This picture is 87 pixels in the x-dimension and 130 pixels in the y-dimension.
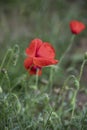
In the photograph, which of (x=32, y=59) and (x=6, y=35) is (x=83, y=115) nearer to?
(x=32, y=59)

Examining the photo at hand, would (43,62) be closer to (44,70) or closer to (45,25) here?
(44,70)

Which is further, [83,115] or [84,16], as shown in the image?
[84,16]

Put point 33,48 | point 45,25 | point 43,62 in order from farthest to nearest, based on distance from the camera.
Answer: point 45,25
point 33,48
point 43,62

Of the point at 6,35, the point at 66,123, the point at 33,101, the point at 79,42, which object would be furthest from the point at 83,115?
the point at 79,42

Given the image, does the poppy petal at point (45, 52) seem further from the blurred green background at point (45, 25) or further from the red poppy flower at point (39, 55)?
the blurred green background at point (45, 25)

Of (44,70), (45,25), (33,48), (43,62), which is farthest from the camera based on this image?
(45,25)

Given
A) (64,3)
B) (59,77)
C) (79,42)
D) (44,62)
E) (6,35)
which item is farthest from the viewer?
(64,3)

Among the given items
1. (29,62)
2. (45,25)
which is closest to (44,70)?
(45,25)
